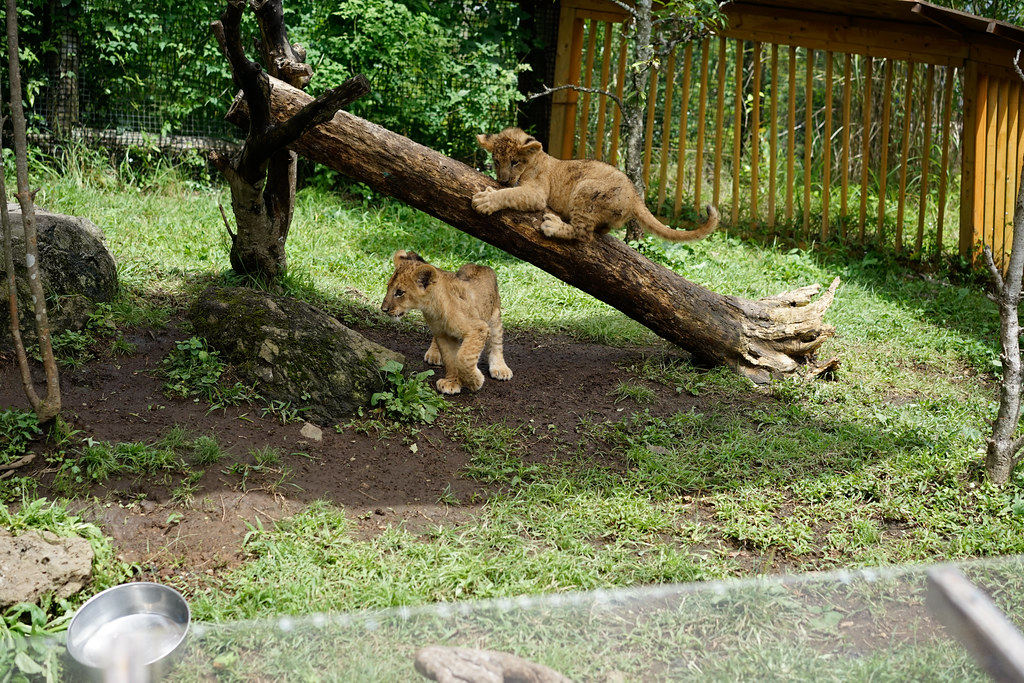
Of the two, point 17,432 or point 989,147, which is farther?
point 989,147

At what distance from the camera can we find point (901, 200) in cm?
1059

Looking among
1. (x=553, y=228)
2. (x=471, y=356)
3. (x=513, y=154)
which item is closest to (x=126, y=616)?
(x=471, y=356)

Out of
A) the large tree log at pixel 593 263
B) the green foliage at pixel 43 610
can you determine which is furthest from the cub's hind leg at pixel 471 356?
the green foliage at pixel 43 610

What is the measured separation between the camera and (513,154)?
6.77m

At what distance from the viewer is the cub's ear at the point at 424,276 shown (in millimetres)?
6070

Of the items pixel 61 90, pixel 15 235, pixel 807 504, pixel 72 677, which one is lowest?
pixel 807 504

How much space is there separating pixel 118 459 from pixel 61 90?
7291mm

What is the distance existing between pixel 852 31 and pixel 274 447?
904 cm

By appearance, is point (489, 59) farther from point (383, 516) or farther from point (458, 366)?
point (383, 516)

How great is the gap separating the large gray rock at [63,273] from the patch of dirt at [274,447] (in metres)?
0.36

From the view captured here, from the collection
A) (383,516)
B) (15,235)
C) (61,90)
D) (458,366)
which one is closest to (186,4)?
(61,90)

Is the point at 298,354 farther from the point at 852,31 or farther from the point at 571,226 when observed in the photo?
the point at 852,31

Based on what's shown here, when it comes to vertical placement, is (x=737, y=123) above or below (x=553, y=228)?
above

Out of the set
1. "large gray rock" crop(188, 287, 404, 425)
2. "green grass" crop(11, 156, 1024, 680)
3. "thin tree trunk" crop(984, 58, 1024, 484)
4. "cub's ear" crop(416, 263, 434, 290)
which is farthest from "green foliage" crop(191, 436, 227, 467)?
"thin tree trunk" crop(984, 58, 1024, 484)
